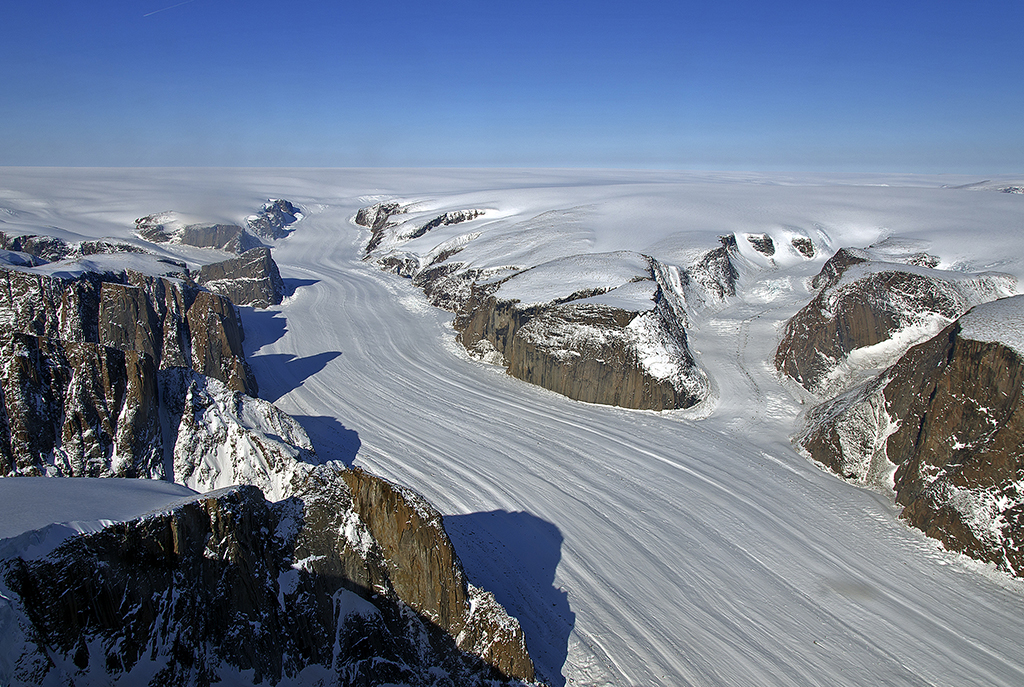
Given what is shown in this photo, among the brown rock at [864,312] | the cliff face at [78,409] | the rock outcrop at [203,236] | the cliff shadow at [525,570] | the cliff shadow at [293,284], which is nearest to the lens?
the cliff face at [78,409]

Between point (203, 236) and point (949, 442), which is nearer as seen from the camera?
point (949, 442)

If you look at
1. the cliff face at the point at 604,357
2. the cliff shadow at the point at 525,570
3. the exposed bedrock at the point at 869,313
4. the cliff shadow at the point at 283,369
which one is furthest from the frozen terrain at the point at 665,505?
the exposed bedrock at the point at 869,313

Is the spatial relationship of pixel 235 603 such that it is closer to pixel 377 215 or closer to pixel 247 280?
pixel 247 280

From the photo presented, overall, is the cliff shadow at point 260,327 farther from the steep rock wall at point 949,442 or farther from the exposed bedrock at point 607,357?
the steep rock wall at point 949,442

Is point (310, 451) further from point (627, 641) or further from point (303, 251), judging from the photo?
point (303, 251)

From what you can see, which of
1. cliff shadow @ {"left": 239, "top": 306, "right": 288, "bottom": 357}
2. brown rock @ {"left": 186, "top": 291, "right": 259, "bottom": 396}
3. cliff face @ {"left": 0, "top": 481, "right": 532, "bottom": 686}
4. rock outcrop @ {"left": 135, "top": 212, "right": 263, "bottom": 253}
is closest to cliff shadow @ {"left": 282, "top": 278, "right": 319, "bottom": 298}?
cliff shadow @ {"left": 239, "top": 306, "right": 288, "bottom": 357}

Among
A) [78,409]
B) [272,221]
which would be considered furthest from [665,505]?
[272,221]
